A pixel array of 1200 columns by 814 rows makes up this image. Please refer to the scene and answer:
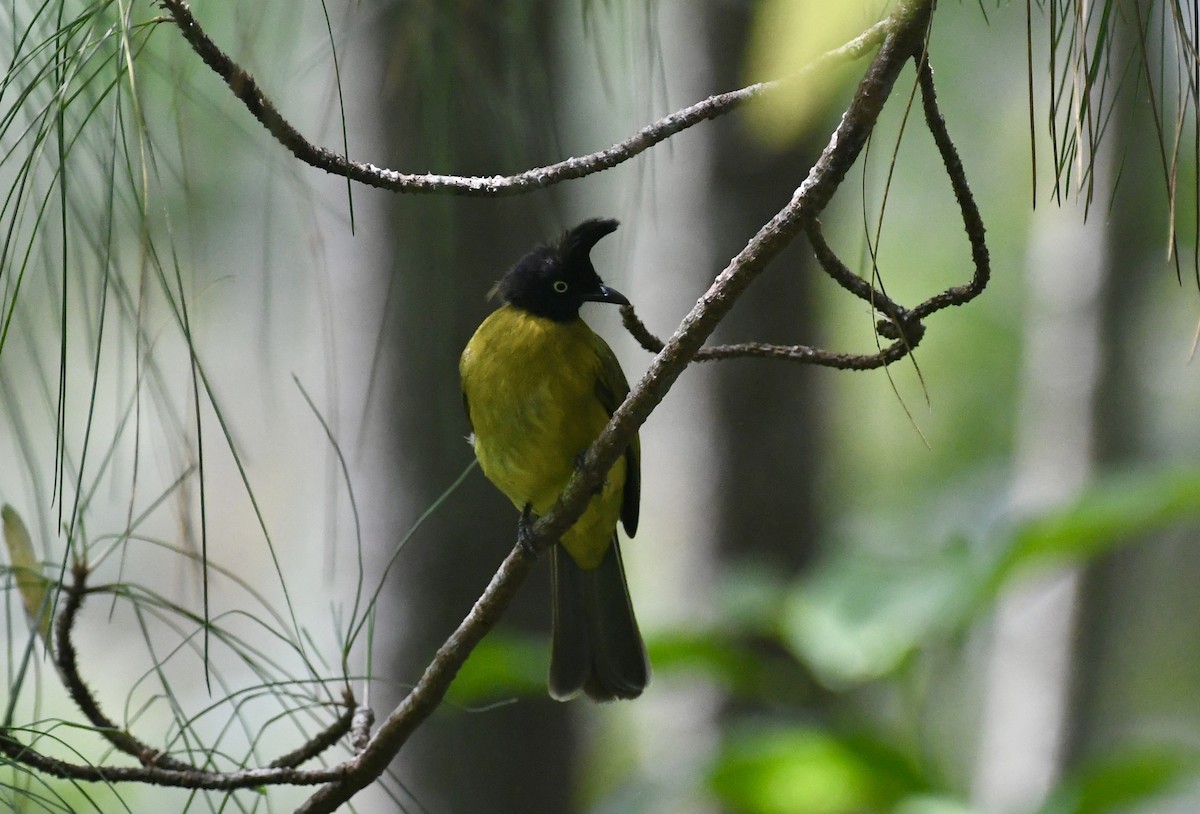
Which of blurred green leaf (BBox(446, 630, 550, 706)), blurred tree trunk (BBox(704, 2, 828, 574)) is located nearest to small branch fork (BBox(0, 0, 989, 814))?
blurred green leaf (BBox(446, 630, 550, 706))

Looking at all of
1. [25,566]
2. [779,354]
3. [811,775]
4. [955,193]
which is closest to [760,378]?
[811,775]

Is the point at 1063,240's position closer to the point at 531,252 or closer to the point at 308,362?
the point at 531,252

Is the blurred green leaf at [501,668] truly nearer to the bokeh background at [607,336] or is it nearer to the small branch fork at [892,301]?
the bokeh background at [607,336]

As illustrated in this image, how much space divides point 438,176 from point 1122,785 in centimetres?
213

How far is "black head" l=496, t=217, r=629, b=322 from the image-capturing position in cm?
319

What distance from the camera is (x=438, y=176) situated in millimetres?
1630

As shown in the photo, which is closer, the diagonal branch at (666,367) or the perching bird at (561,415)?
the diagonal branch at (666,367)

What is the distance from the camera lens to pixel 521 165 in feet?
7.29

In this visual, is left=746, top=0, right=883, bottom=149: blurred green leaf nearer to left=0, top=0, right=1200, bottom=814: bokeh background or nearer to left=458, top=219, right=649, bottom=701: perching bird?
left=0, top=0, right=1200, bottom=814: bokeh background

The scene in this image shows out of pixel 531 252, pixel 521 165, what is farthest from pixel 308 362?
pixel 521 165

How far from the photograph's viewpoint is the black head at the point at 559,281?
3.19 metres

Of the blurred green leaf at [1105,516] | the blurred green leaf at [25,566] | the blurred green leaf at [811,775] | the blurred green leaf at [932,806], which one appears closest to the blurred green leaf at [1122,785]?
the blurred green leaf at [932,806]

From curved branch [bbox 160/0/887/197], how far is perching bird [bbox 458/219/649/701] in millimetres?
1348

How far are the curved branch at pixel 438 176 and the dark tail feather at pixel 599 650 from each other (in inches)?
78.6
